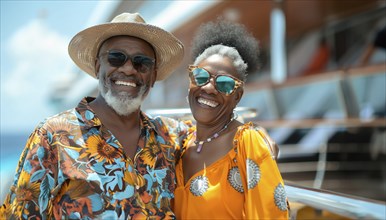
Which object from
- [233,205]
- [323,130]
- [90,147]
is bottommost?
[233,205]

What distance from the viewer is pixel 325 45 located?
10344 millimetres

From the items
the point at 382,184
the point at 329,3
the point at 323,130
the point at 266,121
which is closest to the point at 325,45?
the point at 329,3

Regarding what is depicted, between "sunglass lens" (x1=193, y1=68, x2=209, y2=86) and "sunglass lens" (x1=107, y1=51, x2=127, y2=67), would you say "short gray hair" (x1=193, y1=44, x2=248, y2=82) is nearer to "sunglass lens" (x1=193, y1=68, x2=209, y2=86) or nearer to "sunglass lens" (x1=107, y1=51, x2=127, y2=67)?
"sunglass lens" (x1=193, y1=68, x2=209, y2=86)

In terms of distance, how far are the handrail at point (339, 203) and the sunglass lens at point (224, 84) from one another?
597 mm

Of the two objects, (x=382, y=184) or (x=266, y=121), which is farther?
(x=266, y=121)

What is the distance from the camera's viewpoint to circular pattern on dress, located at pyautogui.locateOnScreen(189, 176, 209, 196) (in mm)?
2336

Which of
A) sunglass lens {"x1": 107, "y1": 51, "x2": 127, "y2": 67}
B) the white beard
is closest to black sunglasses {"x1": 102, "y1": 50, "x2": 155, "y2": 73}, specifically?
sunglass lens {"x1": 107, "y1": 51, "x2": 127, "y2": 67}

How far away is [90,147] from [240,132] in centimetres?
71

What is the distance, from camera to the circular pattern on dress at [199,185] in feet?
7.66

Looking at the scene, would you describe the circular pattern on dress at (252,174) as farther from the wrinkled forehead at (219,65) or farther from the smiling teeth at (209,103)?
the wrinkled forehead at (219,65)

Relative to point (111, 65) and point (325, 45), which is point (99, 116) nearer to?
point (111, 65)

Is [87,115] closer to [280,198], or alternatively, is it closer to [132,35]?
[132,35]

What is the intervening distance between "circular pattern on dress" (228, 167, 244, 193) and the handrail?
0.99 feet

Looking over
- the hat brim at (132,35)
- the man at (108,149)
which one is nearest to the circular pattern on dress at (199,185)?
the man at (108,149)
